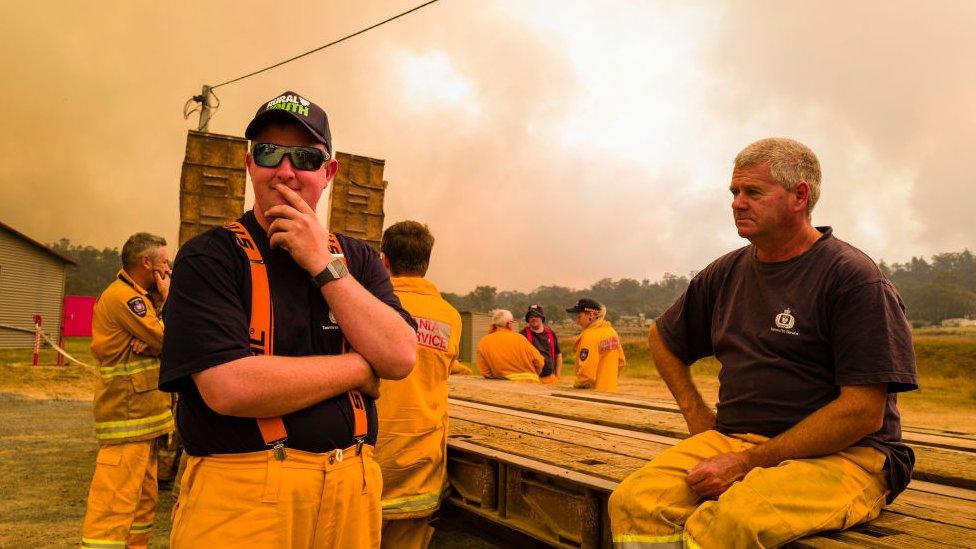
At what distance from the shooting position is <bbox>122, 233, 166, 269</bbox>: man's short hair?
4.63 m

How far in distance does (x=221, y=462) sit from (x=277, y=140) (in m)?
0.92

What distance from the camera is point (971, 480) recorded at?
9.18 ft

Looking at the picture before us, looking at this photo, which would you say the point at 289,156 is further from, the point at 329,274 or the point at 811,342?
the point at 811,342

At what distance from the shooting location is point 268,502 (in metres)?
1.65

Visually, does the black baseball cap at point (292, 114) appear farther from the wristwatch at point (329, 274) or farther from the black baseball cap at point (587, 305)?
the black baseball cap at point (587, 305)

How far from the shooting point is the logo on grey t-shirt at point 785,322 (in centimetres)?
233

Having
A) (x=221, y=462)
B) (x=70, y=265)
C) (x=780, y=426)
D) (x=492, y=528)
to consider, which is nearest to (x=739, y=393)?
(x=780, y=426)

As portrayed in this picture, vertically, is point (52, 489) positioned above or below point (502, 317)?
below

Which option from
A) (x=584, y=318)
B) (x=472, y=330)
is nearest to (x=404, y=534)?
(x=584, y=318)

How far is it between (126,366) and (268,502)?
350cm

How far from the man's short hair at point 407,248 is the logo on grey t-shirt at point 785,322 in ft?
6.29

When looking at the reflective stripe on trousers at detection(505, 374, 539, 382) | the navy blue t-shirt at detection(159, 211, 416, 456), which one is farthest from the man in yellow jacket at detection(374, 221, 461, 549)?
the reflective stripe on trousers at detection(505, 374, 539, 382)

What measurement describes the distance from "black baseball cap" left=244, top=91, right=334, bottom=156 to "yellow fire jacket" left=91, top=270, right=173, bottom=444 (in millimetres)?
3210

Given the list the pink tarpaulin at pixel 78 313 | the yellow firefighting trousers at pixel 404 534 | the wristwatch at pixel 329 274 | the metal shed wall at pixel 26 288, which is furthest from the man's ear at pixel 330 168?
the pink tarpaulin at pixel 78 313
